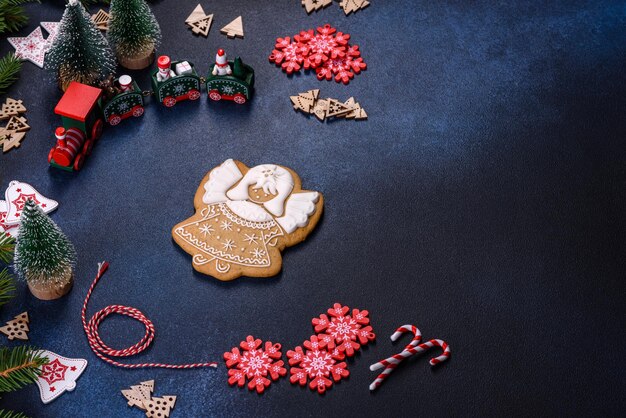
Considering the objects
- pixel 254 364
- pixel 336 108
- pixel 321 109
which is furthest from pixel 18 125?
pixel 254 364

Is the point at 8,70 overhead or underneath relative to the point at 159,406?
overhead

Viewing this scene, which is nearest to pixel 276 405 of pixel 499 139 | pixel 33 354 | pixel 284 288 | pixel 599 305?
pixel 284 288

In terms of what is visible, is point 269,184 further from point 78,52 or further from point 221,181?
point 78,52

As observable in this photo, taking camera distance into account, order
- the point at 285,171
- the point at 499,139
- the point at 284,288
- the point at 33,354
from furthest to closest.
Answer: the point at 499,139, the point at 285,171, the point at 284,288, the point at 33,354

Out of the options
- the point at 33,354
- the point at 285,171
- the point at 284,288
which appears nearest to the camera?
the point at 33,354

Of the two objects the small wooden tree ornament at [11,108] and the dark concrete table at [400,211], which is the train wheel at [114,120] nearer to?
the dark concrete table at [400,211]

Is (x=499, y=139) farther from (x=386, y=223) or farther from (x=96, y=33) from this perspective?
(x=96, y=33)

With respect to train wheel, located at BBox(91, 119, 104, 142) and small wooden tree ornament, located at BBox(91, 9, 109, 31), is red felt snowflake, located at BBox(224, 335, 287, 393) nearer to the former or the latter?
train wheel, located at BBox(91, 119, 104, 142)
